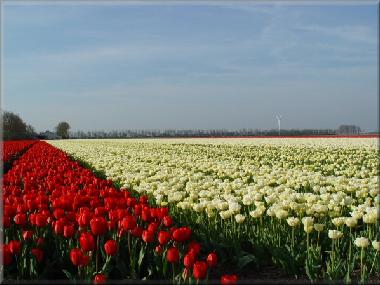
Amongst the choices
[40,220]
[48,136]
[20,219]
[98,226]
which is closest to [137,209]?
[98,226]

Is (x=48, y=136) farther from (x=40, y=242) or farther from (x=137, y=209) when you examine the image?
(x=40, y=242)

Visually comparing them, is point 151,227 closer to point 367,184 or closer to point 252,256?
point 252,256

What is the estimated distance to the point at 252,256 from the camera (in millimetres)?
4723

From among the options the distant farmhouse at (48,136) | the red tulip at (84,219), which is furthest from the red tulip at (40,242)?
the distant farmhouse at (48,136)

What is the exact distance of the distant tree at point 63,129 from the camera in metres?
84.7

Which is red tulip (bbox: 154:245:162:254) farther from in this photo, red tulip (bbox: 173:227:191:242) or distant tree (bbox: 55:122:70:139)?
distant tree (bbox: 55:122:70:139)

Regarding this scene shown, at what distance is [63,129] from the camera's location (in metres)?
85.9

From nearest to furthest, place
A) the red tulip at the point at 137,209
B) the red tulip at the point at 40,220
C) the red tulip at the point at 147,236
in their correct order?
the red tulip at the point at 147,236 → the red tulip at the point at 40,220 → the red tulip at the point at 137,209

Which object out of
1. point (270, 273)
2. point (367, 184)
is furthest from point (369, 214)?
point (367, 184)

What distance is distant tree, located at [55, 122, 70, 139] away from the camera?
84.7 meters

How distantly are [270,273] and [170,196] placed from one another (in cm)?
211

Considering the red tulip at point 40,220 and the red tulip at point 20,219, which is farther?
the red tulip at point 20,219

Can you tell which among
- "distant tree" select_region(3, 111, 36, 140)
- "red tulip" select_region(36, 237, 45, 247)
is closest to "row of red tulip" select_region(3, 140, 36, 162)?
"red tulip" select_region(36, 237, 45, 247)

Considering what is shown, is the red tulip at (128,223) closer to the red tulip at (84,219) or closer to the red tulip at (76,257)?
the red tulip at (84,219)
